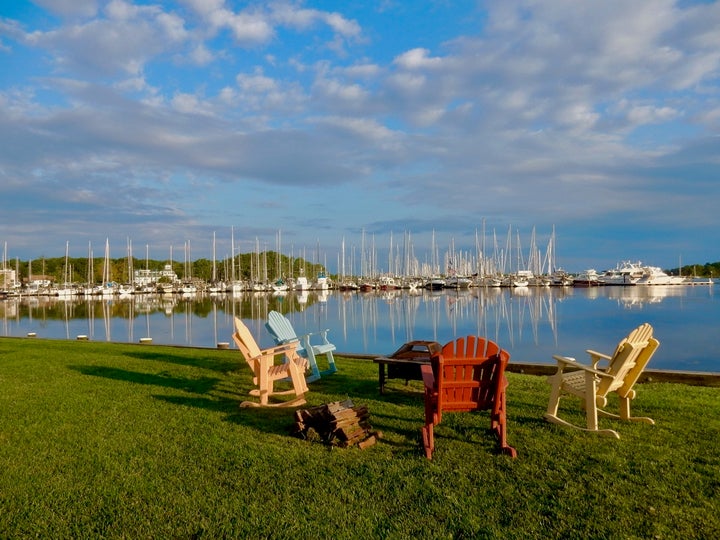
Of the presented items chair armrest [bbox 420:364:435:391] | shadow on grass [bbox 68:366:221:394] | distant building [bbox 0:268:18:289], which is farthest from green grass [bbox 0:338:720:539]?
distant building [bbox 0:268:18:289]

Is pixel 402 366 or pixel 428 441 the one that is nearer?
pixel 428 441

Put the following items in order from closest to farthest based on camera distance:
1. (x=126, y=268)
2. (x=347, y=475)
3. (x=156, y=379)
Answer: (x=347, y=475)
(x=156, y=379)
(x=126, y=268)

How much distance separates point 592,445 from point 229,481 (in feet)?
11.7

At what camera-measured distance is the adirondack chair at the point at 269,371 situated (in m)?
7.03

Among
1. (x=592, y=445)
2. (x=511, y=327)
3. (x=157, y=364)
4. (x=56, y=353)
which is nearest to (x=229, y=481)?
(x=592, y=445)

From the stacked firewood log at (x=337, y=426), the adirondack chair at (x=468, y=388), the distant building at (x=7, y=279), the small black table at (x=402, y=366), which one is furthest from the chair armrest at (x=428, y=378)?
the distant building at (x=7, y=279)

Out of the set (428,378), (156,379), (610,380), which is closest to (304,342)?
(156,379)

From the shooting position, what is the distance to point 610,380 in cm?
557

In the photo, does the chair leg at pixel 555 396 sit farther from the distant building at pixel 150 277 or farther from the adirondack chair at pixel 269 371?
the distant building at pixel 150 277

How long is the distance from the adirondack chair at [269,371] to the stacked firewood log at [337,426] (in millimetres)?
1433

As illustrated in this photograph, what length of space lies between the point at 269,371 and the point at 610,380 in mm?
4484

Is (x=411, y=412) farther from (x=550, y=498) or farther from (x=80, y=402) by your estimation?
(x=80, y=402)

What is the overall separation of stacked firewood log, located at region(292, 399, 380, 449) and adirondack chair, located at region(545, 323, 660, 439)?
2.22 metres

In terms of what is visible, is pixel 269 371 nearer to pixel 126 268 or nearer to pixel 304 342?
pixel 304 342
